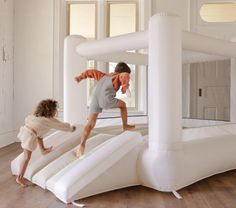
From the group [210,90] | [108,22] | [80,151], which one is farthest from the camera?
[108,22]

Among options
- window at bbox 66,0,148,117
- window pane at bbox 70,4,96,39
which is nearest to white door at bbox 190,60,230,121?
window at bbox 66,0,148,117

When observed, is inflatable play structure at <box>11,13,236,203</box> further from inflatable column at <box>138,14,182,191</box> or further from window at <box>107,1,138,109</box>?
window at <box>107,1,138,109</box>

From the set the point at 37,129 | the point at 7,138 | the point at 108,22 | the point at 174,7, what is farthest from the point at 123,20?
the point at 37,129

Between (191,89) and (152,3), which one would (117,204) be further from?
(152,3)

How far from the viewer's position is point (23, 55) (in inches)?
167

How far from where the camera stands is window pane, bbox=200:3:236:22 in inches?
162

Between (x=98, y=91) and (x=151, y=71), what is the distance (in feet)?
1.23

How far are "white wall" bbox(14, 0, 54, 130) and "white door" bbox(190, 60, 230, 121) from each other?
6.27 feet

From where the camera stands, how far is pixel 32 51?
423 centimetres

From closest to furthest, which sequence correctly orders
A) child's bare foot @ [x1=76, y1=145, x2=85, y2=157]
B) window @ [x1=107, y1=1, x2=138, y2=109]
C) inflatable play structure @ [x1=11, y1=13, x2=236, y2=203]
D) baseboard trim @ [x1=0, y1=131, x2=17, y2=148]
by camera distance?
inflatable play structure @ [x1=11, y1=13, x2=236, y2=203] → child's bare foot @ [x1=76, y1=145, x2=85, y2=157] → baseboard trim @ [x1=0, y1=131, x2=17, y2=148] → window @ [x1=107, y1=1, x2=138, y2=109]

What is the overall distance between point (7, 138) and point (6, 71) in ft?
2.75

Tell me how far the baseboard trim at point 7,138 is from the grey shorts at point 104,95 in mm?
2220

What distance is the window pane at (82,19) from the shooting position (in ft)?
14.1

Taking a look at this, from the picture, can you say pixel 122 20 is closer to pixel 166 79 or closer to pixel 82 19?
pixel 82 19
